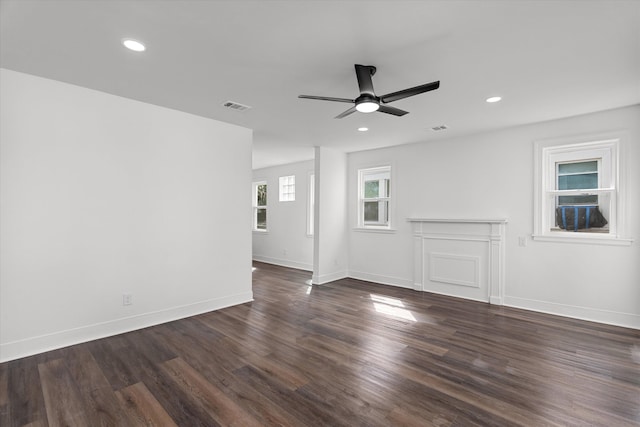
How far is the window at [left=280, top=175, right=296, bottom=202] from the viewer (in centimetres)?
758

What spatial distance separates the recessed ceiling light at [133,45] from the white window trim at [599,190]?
4.84 meters

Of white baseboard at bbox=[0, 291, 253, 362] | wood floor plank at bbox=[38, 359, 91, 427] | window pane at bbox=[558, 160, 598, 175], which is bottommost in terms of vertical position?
wood floor plank at bbox=[38, 359, 91, 427]

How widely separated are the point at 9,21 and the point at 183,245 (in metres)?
2.56

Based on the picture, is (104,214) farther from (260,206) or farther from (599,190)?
(599,190)

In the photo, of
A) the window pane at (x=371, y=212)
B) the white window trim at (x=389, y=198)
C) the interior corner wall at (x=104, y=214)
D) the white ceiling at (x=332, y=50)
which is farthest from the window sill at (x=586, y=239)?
the interior corner wall at (x=104, y=214)

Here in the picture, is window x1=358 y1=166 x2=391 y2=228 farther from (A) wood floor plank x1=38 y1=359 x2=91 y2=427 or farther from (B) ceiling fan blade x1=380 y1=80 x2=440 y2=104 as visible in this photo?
(A) wood floor plank x1=38 y1=359 x2=91 y2=427

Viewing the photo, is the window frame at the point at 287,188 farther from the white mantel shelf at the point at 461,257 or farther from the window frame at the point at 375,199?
the white mantel shelf at the point at 461,257

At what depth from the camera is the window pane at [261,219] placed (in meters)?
8.38

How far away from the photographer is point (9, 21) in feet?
6.75

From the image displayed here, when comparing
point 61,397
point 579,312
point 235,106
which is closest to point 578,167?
point 579,312

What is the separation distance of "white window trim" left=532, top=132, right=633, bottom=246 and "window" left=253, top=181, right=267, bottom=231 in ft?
20.3

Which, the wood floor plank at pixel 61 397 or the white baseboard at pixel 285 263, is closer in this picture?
the wood floor plank at pixel 61 397

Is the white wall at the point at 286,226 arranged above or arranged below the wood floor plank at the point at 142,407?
above

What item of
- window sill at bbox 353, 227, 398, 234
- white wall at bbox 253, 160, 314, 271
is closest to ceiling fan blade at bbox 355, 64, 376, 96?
window sill at bbox 353, 227, 398, 234
